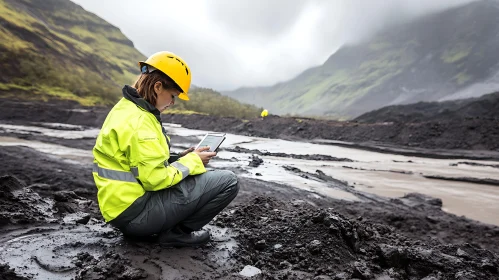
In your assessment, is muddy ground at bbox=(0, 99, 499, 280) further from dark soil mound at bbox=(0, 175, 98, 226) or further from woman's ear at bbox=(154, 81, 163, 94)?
woman's ear at bbox=(154, 81, 163, 94)

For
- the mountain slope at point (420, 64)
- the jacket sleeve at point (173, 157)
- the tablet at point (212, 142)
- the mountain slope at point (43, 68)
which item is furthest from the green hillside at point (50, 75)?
the mountain slope at point (420, 64)

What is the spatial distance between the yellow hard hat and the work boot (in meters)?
1.34

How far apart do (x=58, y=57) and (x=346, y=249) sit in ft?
226

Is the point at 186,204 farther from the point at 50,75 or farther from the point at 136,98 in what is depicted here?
the point at 50,75

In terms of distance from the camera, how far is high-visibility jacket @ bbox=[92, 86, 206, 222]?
240 centimetres

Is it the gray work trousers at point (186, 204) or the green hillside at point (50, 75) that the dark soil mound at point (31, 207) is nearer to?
the gray work trousers at point (186, 204)

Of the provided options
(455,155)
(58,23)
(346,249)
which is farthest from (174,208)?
(58,23)

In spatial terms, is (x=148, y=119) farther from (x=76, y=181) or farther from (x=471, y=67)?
(x=471, y=67)

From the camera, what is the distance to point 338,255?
3.29 meters

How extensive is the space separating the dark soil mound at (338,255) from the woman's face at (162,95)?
5.56 ft

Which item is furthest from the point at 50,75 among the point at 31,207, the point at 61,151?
the point at 31,207

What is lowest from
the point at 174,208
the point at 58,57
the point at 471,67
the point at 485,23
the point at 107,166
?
the point at 174,208

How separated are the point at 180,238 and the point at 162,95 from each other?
1369mm

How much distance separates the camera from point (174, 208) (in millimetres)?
2762
